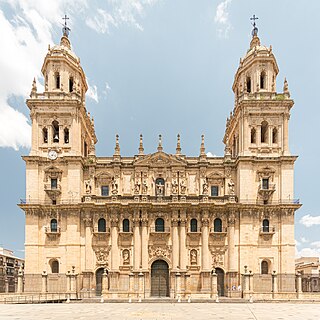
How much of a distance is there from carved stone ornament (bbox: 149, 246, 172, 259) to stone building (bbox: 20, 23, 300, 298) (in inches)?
4.1

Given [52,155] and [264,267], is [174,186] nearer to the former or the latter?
[264,267]

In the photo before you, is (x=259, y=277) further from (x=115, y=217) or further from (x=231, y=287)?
(x=115, y=217)

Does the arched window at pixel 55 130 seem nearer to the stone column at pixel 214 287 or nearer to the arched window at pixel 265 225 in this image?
the stone column at pixel 214 287

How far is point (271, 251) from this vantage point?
4528 cm

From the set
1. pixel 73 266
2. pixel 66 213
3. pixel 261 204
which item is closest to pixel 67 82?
pixel 66 213

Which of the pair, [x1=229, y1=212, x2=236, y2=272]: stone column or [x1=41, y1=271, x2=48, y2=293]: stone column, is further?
[x1=229, y1=212, x2=236, y2=272]: stone column

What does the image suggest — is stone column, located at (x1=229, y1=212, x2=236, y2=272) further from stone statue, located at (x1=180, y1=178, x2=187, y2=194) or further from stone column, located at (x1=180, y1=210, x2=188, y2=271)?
stone statue, located at (x1=180, y1=178, x2=187, y2=194)

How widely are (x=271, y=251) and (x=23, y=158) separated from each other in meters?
27.9

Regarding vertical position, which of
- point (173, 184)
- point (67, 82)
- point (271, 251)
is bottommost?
point (271, 251)

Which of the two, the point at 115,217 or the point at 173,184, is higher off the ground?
the point at 173,184

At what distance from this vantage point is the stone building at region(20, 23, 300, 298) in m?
44.9

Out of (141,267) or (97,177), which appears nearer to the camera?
(141,267)

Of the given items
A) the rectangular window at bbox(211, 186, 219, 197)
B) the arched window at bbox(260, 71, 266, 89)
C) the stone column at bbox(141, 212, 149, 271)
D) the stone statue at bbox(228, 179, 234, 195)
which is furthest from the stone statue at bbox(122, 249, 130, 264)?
the arched window at bbox(260, 71, 266, 89)

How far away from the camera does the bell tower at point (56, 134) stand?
46.3m
